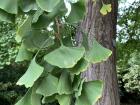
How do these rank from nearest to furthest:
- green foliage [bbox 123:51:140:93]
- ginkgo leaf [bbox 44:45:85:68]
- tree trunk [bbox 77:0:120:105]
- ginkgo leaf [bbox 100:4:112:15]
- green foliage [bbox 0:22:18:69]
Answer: ginkgo leaf [bbox 44:45:85:68] < ginkgo leaf [bbox 100:4:112:15] < tree trunk [bbox 77:0:120:105] < green foliage [bbox 0:22:18:69] < green foliage [bbox 123:51:140:93]

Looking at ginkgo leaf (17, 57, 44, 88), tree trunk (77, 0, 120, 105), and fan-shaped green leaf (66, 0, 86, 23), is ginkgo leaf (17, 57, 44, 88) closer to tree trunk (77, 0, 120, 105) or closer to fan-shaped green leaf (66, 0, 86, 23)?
fan-shaped green leaf (66, 0, 86, 23)

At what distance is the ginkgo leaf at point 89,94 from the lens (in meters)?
1.10

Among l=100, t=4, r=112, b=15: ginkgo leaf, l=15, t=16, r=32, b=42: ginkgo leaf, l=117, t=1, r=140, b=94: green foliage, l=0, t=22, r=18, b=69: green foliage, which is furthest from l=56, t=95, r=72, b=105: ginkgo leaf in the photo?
l=0, t=22, r=18, b=69: green foliage

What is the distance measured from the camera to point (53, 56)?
3.65 ft

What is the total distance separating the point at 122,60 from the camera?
413 inches

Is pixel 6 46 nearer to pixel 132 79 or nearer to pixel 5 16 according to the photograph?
pixel 5 16

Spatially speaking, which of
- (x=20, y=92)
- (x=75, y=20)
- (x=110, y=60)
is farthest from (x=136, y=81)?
(x=75, y=20)

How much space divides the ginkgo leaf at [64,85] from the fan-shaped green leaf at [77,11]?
0.62 feet

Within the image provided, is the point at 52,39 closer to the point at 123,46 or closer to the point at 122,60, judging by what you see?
the point at 123,46

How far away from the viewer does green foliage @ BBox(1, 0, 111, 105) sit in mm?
1097

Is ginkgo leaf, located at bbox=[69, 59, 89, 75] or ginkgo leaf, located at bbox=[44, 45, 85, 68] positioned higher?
ginkgo leaf, located at bbox=[44, 45, 85, 68]

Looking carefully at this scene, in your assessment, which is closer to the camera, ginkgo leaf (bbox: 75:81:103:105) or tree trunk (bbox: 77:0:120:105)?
ginkgo leaf (bbox: 75:81:103:105)

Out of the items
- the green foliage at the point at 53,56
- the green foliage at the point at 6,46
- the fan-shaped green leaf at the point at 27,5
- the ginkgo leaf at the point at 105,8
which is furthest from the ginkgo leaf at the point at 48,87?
the green foliage at the point at 6,46

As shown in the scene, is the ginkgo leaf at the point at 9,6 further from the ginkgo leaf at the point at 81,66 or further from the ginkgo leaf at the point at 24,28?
the ginkgo leaf at the point at 81,66
